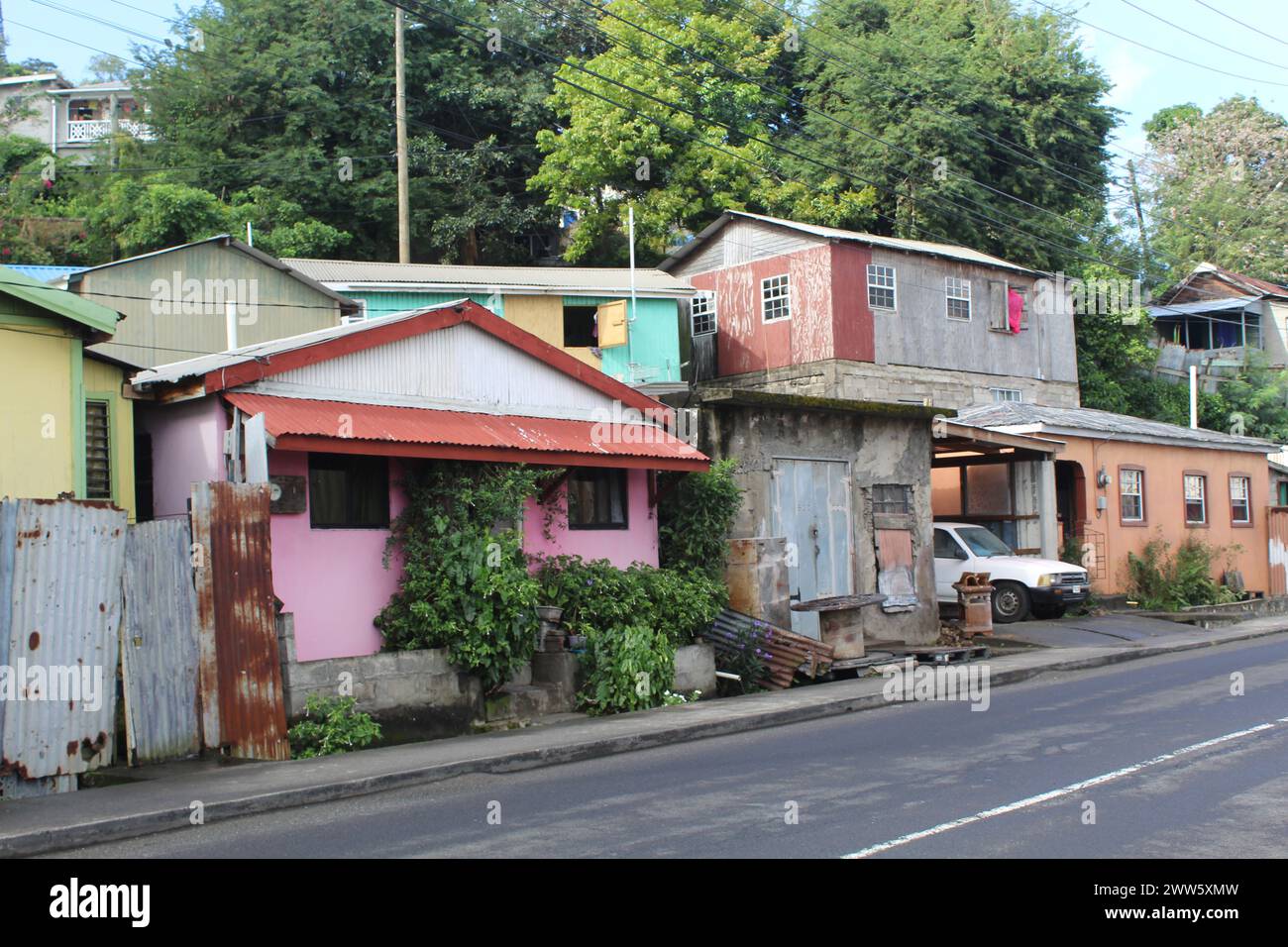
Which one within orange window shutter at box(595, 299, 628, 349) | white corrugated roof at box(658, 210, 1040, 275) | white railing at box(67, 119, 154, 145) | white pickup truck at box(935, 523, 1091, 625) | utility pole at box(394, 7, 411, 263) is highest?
white railing at box(67, 119, 154, 145)

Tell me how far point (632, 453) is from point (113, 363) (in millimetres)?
6081

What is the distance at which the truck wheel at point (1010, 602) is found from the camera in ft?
77.2

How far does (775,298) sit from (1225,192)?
3551 cm

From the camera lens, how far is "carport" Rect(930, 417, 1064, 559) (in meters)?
24.6

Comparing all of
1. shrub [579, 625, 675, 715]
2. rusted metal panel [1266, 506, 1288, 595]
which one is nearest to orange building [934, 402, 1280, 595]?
rusted metal panel [1266, 506, 1288, 595]

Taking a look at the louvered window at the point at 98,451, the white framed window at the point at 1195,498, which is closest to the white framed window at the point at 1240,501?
the white framed window at the point at 1195,498

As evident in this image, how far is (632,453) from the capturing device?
1560 cm

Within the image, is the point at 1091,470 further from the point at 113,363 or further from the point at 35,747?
the point at 35,747

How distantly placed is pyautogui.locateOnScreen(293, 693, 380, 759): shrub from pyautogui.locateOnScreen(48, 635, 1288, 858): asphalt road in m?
1.94

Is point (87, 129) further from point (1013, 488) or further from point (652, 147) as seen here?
point (1013, 488)

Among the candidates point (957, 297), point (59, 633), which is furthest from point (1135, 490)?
point (59, 633)

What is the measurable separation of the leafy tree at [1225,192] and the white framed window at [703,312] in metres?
29.9

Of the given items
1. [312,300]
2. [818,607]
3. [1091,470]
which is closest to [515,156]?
[312,300]

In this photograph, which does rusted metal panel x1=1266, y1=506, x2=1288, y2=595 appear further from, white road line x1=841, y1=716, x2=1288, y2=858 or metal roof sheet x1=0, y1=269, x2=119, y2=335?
metal roof sheet x1=0, y1=269, x2=119, y2=335
